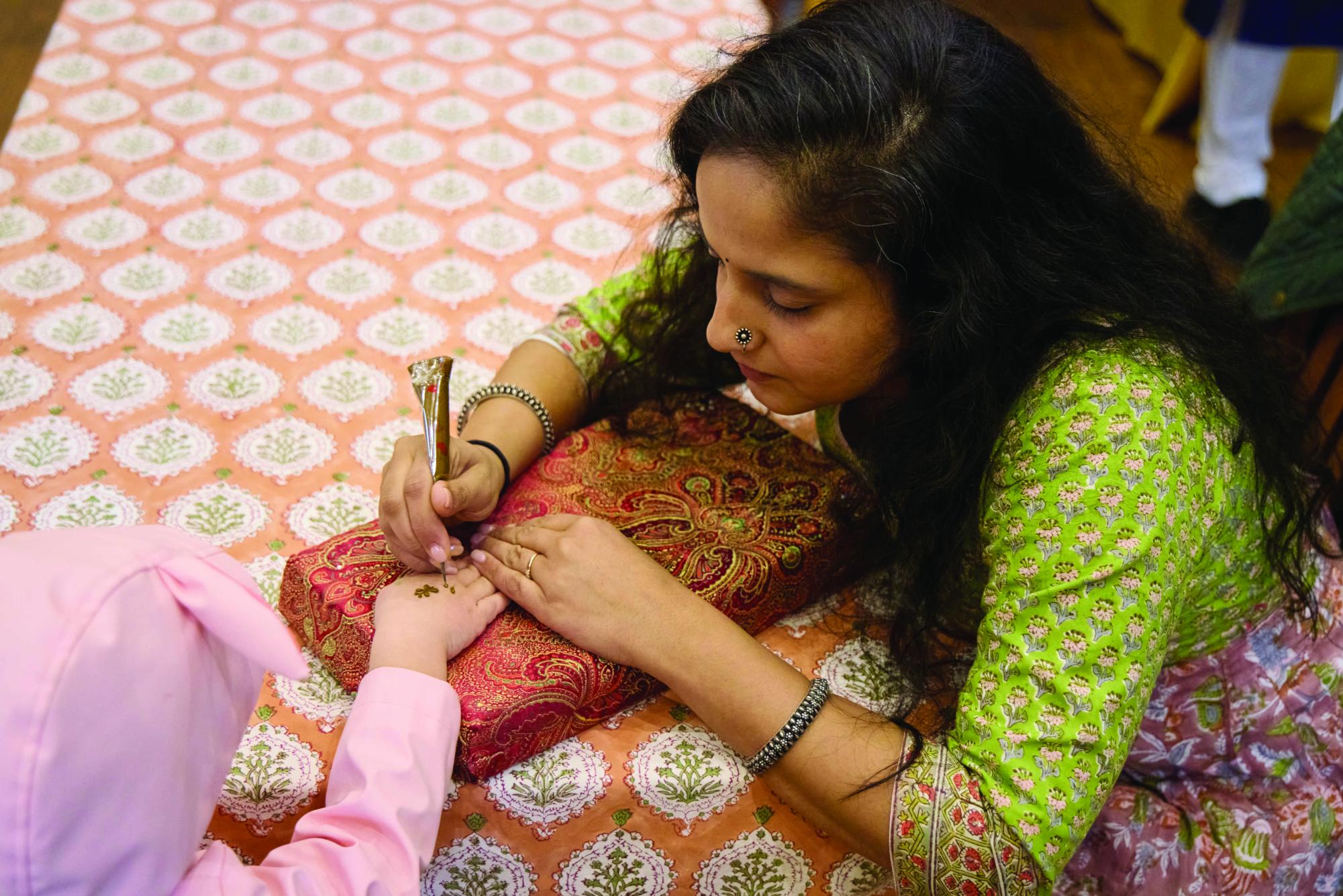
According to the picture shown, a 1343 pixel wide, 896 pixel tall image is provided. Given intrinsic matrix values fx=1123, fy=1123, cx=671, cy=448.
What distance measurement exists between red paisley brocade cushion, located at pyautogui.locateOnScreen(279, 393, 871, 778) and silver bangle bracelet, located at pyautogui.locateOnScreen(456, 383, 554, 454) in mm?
32

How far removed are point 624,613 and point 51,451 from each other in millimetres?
660

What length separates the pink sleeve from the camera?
74 centimetres

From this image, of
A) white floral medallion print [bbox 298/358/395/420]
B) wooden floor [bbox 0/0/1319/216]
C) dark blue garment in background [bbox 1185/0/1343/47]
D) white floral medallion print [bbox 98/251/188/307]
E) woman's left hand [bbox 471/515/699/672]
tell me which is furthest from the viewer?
dark blue garment in background [bbox 1185/0/1343/47]

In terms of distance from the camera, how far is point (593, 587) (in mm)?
958

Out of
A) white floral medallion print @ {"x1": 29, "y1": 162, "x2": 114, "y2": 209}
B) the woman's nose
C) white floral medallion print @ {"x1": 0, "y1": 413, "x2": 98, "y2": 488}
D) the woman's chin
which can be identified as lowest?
white floral medallion print @ {"x1": 0, "y1": 413, "x2": 98, "y2": 488}

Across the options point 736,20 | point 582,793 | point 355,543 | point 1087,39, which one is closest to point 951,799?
point 582,793

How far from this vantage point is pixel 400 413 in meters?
1.30

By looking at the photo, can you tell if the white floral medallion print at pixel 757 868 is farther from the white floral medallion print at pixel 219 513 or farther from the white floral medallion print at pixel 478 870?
the white floral medallion print at pixel 219 513

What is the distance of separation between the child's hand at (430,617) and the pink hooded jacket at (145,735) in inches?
3.8

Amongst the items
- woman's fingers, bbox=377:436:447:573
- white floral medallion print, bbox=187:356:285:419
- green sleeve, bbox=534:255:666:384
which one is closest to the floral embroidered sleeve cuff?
woman's fingers, bbox=377:436:447:573

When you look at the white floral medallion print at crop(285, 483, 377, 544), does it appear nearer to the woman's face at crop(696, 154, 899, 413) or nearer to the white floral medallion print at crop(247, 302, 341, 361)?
the white floral medallion print at crop(247, 302, 341, 361)

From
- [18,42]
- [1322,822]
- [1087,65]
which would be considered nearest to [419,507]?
[1322,822]

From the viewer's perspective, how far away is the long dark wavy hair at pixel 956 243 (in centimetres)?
90

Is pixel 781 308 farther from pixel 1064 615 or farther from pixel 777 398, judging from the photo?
pixel 1064 615
